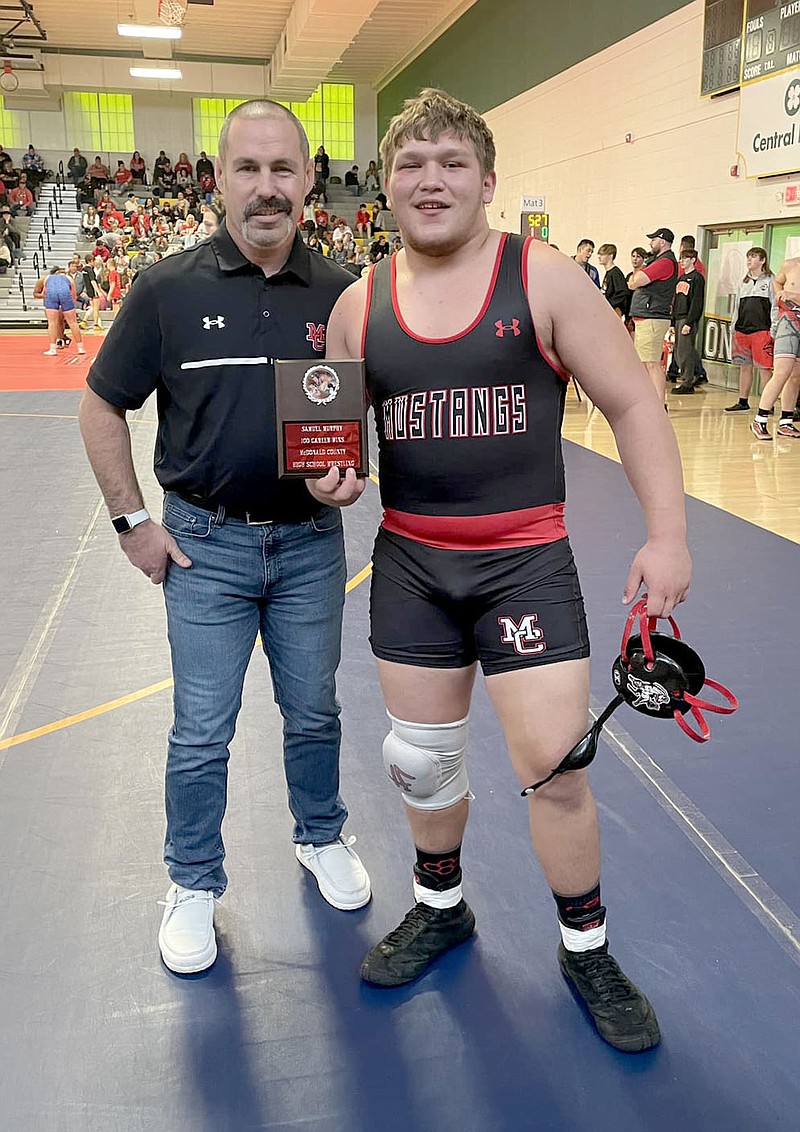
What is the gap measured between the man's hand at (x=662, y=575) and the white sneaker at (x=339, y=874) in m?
1.12

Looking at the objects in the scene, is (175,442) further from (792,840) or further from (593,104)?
(593,104)

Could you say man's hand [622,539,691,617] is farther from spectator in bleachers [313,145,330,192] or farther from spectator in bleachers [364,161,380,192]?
spectator in bleachers [364,161,380,192]

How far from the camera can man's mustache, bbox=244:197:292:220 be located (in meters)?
2.12

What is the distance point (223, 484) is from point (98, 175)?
31.0 metres

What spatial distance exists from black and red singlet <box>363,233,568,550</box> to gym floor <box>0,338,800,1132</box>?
1.05 metres

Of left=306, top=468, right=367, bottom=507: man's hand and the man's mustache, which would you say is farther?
the man's mustache

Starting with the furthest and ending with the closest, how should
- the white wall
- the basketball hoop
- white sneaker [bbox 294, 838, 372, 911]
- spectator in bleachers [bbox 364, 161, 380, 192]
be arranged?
spectator in bleachers [bbox 364, 161, 380, 192] < the basketball hoop < the white wall < white sneaker [bbox 294, 838, 372, 911]

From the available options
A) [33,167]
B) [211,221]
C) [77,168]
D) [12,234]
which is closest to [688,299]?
[211,221]

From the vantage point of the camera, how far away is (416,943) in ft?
7.66

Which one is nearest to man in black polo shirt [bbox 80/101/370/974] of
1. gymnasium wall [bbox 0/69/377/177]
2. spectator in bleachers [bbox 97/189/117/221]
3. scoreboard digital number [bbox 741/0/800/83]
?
scoreboard digital number [bbox 741/0/800/83]

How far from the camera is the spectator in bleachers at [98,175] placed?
2891 centimetres

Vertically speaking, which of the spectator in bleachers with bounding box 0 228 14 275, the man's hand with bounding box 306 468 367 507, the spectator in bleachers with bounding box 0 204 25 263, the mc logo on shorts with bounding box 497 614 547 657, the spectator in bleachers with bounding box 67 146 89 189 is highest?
the spectator in bleachers with bounding box 67 146 89 189

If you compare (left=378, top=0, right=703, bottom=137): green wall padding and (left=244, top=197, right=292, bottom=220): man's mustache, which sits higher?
(left=378, top=0, right=703, bottom=137): green wall padding

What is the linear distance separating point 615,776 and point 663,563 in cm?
140
